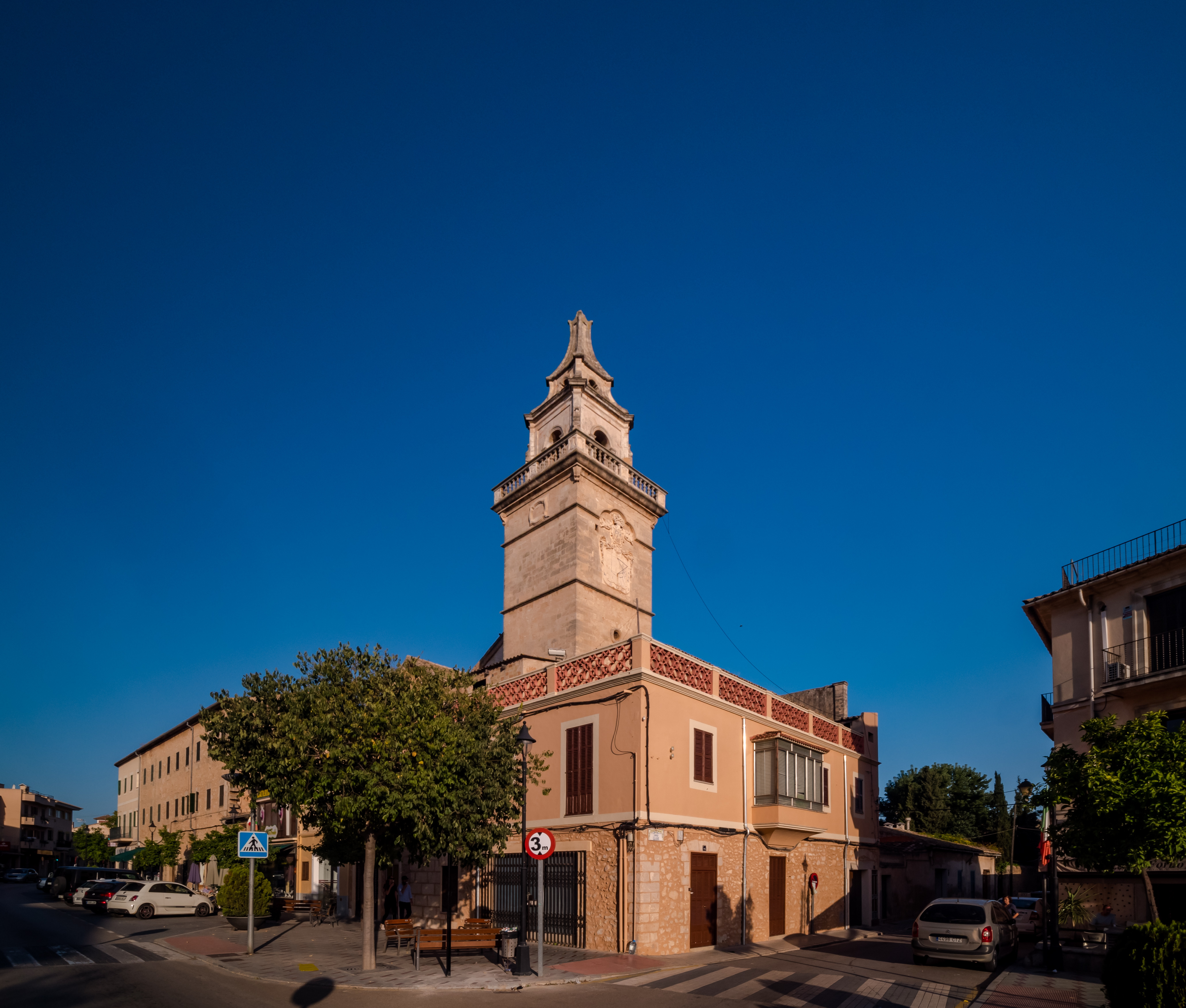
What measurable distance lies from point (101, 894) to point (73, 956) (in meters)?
15.3

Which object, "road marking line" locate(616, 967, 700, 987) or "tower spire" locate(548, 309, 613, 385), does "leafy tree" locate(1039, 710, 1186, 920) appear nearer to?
"road marking line" locate(616, 967, 700, 987)

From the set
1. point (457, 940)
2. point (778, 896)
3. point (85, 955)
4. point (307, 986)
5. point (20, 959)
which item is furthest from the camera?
point (778, 896)

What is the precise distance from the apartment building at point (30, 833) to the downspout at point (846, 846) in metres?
93.2

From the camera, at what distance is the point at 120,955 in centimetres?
1880

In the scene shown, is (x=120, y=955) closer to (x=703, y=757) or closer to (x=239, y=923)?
(x=239, y=923)

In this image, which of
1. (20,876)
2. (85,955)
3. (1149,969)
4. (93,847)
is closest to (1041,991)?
(1149,969)

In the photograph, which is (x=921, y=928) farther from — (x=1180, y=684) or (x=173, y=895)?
(x=173, y=895)

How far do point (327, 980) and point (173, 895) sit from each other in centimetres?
1985

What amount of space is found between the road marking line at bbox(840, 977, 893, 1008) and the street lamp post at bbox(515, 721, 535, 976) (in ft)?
19.2

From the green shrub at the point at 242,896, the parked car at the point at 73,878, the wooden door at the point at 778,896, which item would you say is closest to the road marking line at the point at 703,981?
the wooden door at the point at 778,896

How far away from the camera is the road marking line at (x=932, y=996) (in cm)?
1366

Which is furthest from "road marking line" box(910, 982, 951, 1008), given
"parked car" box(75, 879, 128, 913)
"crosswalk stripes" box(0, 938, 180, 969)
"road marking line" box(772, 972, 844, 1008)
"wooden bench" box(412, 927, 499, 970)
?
"parked car" box(75, 879, 128, 913)

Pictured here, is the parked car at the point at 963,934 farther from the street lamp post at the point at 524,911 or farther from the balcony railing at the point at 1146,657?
the street lamp post at the point at 524,911

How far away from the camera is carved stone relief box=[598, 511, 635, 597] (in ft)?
105
